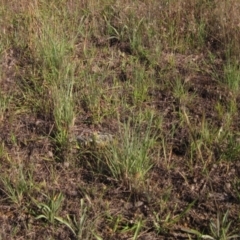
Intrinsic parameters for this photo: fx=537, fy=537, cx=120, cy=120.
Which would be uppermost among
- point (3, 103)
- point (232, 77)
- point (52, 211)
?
point (232, 77)

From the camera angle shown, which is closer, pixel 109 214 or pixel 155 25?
pixel 109 214

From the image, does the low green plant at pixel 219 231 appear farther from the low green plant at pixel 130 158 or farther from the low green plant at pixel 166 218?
the low green plant at pixel 130 158

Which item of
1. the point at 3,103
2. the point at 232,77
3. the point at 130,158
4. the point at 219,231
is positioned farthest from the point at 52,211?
the point at 232,77

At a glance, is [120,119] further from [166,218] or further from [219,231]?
[219,231]

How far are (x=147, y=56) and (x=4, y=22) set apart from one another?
4.35 feet

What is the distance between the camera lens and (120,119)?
3510 mm

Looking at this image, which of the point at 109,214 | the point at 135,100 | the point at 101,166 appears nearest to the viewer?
the point at 109,214

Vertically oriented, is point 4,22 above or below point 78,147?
above

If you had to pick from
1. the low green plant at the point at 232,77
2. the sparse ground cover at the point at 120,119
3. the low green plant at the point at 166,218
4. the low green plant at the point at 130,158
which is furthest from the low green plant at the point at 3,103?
the low green plant at the point at 232,77

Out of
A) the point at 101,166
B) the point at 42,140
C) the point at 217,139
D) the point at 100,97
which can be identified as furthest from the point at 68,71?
the point at 217,139

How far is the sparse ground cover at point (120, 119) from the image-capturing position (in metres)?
2.80

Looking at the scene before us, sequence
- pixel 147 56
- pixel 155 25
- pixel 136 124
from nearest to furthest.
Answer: pixel 136 124 → pixel 147 56 → pixel 155 25

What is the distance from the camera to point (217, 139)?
323cm

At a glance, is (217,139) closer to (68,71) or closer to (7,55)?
(68,71)
